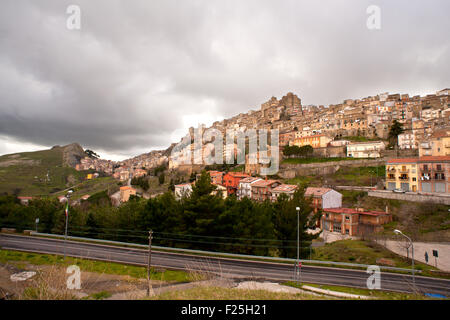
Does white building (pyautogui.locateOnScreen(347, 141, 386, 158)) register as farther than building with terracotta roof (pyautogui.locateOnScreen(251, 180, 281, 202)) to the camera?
Yes

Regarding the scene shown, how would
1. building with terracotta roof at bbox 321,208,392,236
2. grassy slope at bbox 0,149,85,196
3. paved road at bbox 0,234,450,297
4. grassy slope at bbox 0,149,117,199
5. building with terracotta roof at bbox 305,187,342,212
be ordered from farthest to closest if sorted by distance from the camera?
1. grassy slope at bbox 0,149,117,199
2. grassy slope at bbox 0,149,85,196
3. building with terracotta roof at bbox 305,187,342,212
4. building with terracotta roof at bbox 321,208,392,236
5. paved road at bbox 0,234,450,297

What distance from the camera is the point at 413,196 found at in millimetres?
41219

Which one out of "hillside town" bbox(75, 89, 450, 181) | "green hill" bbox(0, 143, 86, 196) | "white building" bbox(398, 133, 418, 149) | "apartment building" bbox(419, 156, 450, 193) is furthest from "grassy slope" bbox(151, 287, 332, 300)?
"green hill" bbox(0, 143, 86, 196)

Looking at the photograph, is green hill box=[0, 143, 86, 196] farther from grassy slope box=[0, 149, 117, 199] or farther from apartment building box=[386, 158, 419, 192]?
apartment building box=[386, 158, 419, 192]

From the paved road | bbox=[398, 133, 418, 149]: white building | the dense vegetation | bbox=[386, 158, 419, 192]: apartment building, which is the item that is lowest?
the paved road

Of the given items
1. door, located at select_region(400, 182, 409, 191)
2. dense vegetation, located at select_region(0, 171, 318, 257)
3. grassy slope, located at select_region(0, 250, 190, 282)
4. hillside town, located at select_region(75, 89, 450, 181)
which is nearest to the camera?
grassy slope, located at select_region(0, 250, 190, 282)

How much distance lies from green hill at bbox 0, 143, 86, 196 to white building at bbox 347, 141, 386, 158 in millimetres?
116360

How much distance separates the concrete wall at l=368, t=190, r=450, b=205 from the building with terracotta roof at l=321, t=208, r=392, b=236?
5.64 metres

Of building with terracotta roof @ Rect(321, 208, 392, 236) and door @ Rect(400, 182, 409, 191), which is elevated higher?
door @ Rect(400, 182, 409, 191)

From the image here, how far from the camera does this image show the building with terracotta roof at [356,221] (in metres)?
38.9

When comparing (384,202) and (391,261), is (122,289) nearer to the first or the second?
(391,261)

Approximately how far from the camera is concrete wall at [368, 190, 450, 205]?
38.1 m

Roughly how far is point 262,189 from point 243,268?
3860cm
